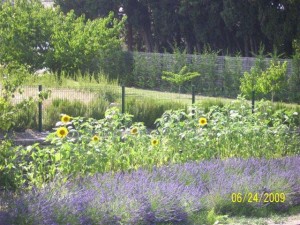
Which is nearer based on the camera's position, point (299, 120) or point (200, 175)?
point (200, 175)

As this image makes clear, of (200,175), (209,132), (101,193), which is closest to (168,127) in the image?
(209,132)

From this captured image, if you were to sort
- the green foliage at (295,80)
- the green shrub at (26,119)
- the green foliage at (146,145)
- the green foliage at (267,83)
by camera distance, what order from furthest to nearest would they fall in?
the green foliage at (295,80), the green foliage at (267,83), the green shrub at (26,119), the green foliage at (146,145)

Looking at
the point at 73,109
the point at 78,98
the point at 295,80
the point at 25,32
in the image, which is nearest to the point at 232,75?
the point at 295,80

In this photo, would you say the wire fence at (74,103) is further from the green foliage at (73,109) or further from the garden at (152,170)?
the garden at (152,170)

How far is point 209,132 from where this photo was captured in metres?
11.3

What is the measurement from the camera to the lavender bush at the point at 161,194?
739cm

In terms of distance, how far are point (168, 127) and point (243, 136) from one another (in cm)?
131

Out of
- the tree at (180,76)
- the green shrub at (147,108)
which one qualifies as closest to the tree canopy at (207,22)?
the tree at (180,76)

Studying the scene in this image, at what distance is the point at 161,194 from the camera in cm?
800

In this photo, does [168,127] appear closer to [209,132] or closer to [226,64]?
[209,132]

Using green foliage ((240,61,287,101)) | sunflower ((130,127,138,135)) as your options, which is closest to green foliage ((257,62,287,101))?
green foliage ((240,61,287,101))

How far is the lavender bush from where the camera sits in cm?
739

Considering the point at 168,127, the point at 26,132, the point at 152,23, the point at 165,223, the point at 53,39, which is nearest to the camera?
the point at 165,223
